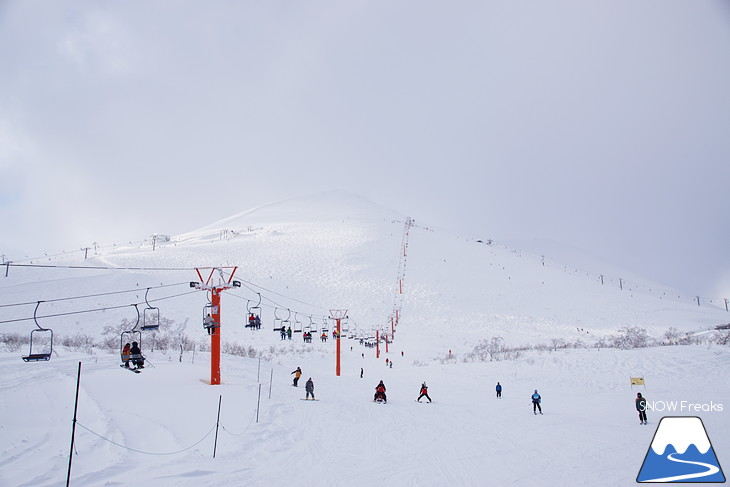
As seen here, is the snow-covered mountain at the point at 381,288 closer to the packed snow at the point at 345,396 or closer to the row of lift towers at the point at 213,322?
the packed snow at the point at 345,396

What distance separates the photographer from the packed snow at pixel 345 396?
1014 cm

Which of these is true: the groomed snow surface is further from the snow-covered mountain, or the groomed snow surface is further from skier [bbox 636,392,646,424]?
the snow-covered mountain

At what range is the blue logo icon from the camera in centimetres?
938

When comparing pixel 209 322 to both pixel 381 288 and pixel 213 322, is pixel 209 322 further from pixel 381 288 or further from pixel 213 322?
pixel 381 288

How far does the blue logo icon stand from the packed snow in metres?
0.59

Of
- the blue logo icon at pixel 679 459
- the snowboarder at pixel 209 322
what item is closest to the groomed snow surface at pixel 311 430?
the blue logo icon at pixel 679 459

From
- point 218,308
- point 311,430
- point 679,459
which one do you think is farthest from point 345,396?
point 679,459

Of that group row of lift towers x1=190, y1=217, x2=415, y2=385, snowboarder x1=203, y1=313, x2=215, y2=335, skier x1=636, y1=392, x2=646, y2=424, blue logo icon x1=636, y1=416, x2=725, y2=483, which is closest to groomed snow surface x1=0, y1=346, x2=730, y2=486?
skier x1=636, y1=392, x2=646, y2=424

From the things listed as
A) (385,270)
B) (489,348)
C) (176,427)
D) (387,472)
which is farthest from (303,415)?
(385,270)

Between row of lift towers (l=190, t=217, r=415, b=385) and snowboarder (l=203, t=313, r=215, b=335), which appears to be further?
row of lift towers (l=190, t=217, r=415, b=385)

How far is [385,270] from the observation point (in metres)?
78.3

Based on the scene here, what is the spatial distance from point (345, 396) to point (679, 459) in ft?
51.5

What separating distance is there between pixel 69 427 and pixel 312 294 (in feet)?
183

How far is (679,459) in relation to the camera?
9734mm
